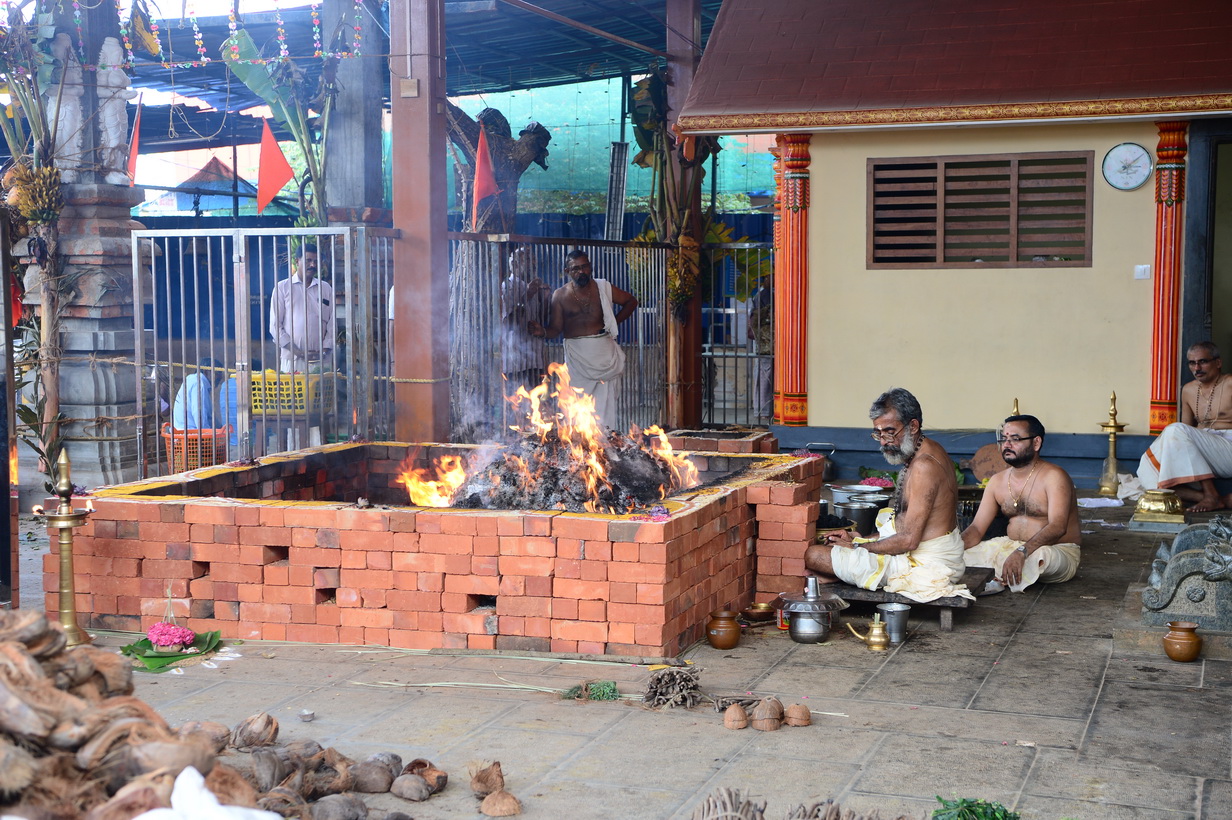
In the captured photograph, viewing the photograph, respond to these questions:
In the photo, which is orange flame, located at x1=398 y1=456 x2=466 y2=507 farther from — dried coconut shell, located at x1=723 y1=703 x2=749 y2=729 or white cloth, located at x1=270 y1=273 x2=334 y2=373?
dried coconut shell, located at x1=723 y1=703 x2=749 y2=729

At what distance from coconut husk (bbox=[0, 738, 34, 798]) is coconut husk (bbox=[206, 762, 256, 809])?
0.48m

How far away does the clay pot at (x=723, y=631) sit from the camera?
6406 mm

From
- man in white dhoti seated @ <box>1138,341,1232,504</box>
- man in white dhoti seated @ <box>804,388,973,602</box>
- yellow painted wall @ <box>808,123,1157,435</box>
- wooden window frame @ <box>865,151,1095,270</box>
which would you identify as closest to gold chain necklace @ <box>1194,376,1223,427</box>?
man in white dhoti seated @ <box>1138,341,1232,504</box>

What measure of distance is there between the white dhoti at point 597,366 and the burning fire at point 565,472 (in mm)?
2742

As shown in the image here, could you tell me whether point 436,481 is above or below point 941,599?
above

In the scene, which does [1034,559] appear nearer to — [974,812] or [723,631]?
[723,631]

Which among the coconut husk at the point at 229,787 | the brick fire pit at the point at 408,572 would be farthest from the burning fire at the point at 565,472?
the coconut husk at the point at 229,787

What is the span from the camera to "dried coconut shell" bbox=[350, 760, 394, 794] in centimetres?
442

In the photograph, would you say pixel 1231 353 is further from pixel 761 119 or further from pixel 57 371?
pixel 57 371

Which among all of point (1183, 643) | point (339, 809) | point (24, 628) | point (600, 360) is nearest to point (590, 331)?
point (600, 360)

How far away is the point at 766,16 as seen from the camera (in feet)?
42.8

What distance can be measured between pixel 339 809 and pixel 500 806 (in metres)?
0.54

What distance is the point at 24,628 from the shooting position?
144 inches

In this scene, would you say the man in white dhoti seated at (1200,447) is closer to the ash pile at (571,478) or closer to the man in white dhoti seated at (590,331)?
the ash pile at (571,478)
